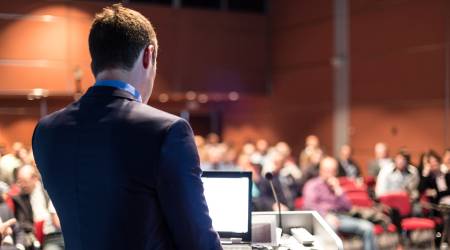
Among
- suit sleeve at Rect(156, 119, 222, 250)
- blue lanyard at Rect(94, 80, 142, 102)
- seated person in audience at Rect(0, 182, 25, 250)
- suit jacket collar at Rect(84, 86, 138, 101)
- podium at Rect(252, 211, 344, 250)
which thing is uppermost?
blue lanyard at Rect(94, 80, 142, 102)

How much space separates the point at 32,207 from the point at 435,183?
16.4 ft

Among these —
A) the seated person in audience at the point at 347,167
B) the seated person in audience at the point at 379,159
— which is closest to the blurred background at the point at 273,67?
the seated person in audience at the point at 379,159

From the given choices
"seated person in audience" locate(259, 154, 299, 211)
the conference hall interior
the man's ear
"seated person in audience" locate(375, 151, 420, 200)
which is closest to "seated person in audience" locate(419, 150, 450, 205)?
the conference hall interior

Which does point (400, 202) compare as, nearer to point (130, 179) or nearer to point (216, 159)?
point (216, 159)

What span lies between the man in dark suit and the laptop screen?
4.09 feet

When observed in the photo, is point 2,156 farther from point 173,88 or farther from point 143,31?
point 143,31

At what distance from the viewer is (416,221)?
6910 millimetres

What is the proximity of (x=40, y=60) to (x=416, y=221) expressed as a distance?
7.92 metres

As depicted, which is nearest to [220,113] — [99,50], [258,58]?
[258,58]

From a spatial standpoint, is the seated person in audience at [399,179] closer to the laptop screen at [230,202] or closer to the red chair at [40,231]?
the red chair at [40,231]

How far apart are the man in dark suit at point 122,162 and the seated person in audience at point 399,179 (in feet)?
23.4

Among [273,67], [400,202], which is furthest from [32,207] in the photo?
[273,67]

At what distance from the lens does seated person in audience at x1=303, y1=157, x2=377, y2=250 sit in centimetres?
634

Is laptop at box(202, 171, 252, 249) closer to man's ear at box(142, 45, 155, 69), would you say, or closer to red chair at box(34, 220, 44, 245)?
man's ear at box(142, 45, 155, 69)
